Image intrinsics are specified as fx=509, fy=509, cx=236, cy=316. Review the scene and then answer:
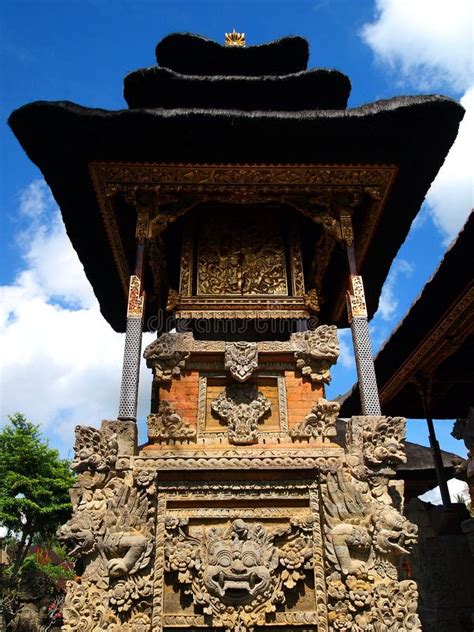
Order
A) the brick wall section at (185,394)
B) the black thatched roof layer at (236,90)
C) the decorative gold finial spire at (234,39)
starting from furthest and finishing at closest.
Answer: the decorative gold finial spire at (234,39)
the black thatched roof layer at (236,90)
the brick wall section at (185,394)

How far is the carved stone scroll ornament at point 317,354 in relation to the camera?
23.3 feet

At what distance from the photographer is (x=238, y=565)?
229 inches

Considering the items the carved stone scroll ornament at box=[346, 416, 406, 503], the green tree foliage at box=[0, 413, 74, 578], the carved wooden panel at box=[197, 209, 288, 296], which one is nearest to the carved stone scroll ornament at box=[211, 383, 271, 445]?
the carved stone scroll ornament at box=[346, 416, 406, 503]

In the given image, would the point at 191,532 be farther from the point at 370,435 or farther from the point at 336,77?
the point at 336,77

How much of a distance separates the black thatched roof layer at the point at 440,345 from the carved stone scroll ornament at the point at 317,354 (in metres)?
2.80

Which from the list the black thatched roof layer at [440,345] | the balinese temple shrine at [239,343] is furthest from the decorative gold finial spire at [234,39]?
the black thatched roof layer at [440,345]

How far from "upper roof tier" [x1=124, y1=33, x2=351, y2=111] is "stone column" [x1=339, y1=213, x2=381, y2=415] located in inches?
89.5

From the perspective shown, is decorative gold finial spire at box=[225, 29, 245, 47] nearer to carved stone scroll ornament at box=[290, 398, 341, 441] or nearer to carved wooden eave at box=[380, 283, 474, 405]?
carved wooden eave at box=[380, 283, 474, 405]

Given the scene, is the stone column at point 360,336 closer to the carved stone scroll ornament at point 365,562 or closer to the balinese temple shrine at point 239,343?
the balinese temple shrine at point 239,343

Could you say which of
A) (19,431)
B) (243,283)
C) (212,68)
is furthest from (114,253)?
(19,431)

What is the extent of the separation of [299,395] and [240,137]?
3833 mm

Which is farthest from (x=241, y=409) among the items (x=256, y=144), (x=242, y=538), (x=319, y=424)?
(x=256, y=144)

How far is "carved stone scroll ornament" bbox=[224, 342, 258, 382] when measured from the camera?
6.98 metres

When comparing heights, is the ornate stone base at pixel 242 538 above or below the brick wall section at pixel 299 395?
below
